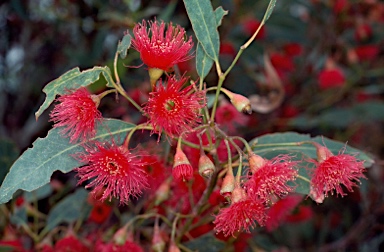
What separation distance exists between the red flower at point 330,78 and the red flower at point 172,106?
1370mm

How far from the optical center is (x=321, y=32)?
2.56 meters

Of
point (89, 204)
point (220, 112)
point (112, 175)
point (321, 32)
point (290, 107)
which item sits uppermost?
point (112, 175)

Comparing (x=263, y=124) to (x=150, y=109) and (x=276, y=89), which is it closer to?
(x=276, y=89)

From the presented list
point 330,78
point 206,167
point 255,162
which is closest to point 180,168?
point 206,167

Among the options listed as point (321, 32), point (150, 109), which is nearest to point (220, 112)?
point (150, 109)

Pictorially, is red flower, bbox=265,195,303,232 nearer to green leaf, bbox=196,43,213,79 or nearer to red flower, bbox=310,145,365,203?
red flower, bbox=310,145,365,203

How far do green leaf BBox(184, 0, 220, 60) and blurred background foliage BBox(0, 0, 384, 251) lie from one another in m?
0.85

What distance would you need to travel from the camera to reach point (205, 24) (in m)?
1.21

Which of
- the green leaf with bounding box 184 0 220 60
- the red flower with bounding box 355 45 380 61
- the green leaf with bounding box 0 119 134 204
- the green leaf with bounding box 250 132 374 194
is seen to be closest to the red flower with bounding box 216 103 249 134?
the green leaf with bounding box 250 132 374 194

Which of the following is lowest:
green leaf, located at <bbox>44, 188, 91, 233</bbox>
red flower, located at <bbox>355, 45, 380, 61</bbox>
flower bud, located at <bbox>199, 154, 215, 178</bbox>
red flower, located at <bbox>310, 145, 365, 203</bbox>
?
red flower, located at <bbox>355, 45, 380, 61</bbox>

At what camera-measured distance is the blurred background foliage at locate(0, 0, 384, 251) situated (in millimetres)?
2189

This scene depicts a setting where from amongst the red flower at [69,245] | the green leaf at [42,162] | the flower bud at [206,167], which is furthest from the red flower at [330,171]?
the red flower at [69,245]

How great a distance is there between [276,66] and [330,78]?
0.33m

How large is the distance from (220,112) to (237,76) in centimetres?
95
